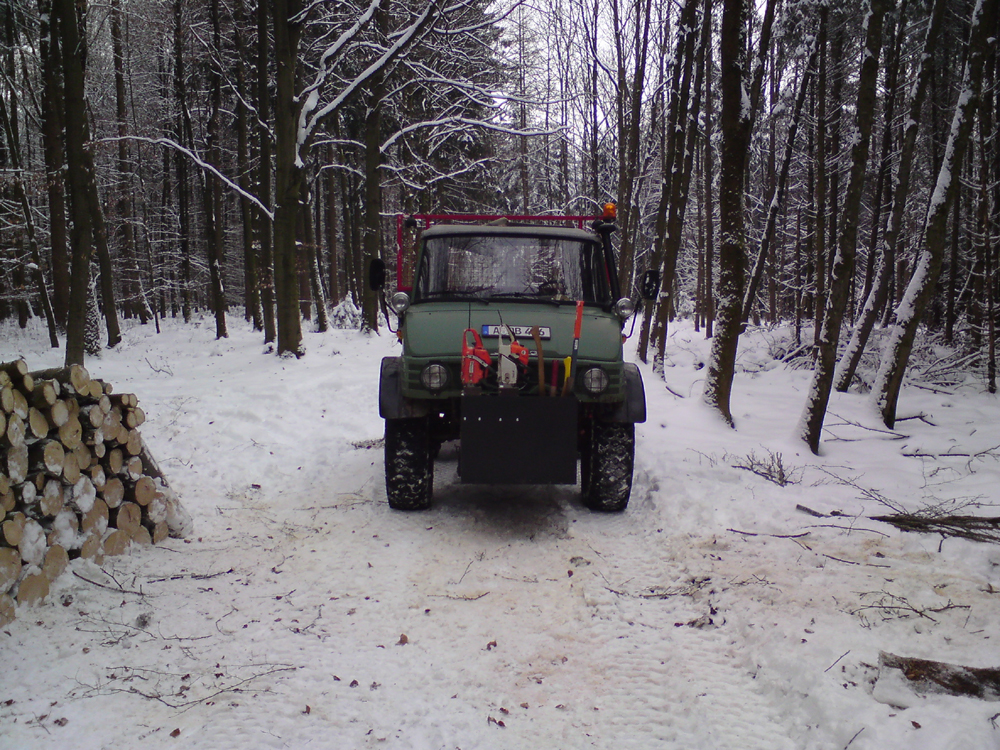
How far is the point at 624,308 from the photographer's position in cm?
550

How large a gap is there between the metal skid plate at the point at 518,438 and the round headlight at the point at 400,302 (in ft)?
4.42

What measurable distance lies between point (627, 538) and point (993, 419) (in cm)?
746

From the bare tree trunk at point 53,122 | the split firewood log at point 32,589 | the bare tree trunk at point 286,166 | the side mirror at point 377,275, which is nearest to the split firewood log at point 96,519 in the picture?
the split firewood log at point 32,589

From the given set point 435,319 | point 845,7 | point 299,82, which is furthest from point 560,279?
point 845,7

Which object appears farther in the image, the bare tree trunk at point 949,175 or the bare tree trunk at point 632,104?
the bare tree trunk at point 632,104

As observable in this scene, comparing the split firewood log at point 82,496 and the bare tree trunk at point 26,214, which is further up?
the bare tree trunk at point 26,214

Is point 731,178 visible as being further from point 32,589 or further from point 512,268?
point 32,589

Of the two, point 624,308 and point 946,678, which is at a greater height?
point 624,308

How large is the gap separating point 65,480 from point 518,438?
2.88 m

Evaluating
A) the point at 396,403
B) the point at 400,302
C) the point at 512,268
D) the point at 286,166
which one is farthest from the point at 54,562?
the point at 286,166

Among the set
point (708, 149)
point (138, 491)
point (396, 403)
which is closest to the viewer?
point (138, 491)

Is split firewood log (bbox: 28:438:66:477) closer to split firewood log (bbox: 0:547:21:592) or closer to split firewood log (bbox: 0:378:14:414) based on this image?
split firewood log (bbox: 0:378:14:414)

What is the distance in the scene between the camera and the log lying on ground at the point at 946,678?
2472 millimetres

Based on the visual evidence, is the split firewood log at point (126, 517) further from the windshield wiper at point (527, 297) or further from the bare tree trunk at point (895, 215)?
the bare tree trunk at point (895, 215)
